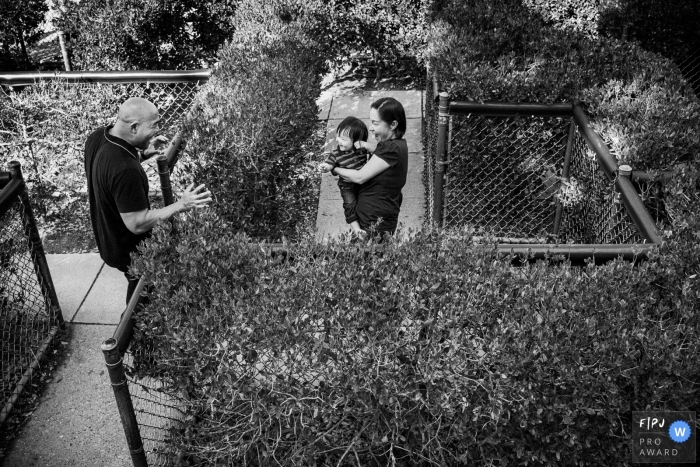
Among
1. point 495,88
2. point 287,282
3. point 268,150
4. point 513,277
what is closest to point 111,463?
point 287,282

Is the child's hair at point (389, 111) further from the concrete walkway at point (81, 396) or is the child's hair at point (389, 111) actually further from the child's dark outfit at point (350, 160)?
the concrete walkway at point (81, 396)

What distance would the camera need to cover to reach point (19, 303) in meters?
4.79

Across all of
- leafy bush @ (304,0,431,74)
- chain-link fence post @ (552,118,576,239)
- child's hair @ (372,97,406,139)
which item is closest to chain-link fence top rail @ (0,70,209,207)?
child's hair @ (372,97,406,139)

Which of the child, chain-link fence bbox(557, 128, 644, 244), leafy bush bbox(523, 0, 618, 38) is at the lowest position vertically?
chain-link fence bbox(557, 128, 644, 244)

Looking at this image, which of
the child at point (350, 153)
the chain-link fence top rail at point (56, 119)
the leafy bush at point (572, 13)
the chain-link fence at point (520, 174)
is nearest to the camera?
the child at point (350, 153)

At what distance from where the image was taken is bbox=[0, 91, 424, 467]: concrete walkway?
3.96 metres

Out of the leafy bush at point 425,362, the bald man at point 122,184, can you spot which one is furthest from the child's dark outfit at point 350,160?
the leafy bush at point 425,362

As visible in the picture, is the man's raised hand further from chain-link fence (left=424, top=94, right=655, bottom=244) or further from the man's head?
chain-link fence (left=424, top=94, right=655, bottom=244)

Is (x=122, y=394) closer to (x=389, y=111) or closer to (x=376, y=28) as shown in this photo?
(x=389, y=111)

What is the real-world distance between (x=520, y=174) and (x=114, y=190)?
11.3 ft

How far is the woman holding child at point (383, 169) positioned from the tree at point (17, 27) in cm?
584

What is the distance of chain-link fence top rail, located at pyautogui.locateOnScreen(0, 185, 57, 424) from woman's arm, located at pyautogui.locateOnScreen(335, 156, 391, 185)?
230cm

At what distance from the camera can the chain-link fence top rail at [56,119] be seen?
6137 mm

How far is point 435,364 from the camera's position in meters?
2.47
